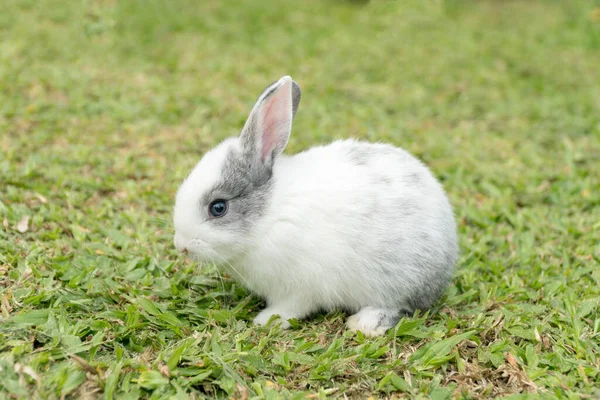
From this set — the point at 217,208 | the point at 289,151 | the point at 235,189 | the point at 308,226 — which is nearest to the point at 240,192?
the point at 235,189

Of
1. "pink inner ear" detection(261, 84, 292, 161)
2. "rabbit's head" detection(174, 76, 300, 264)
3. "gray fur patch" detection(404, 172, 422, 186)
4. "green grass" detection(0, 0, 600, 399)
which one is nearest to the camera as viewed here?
"green grass" detection(0, 0, 600, 399)

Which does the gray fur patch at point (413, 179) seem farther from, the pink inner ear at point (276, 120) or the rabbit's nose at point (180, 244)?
the rabbit's nose at point (180, 244)

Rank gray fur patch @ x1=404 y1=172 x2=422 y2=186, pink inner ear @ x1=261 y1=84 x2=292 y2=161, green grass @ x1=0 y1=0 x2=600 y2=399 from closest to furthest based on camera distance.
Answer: green grass @ x1=0 y1=0 x2=600 y2=399
pink inner ear @ x1=261 y1=84 x2=292 y2=161
gray fur patch @ x1=404 y1=172 x2=422 y2=186

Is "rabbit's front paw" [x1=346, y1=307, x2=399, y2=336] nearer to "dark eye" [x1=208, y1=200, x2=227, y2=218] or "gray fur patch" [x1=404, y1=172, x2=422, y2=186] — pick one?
"gray fur patch" [x1=404, y1=172, x2=422, y2=186]

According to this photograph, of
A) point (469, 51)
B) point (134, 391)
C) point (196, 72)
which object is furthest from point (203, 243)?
point (469, 51)

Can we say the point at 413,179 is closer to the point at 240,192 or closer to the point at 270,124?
the point at 270,124

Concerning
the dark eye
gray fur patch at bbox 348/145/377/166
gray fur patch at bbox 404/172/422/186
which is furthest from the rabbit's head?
gray fur patch at bbox 404/172/422/186
